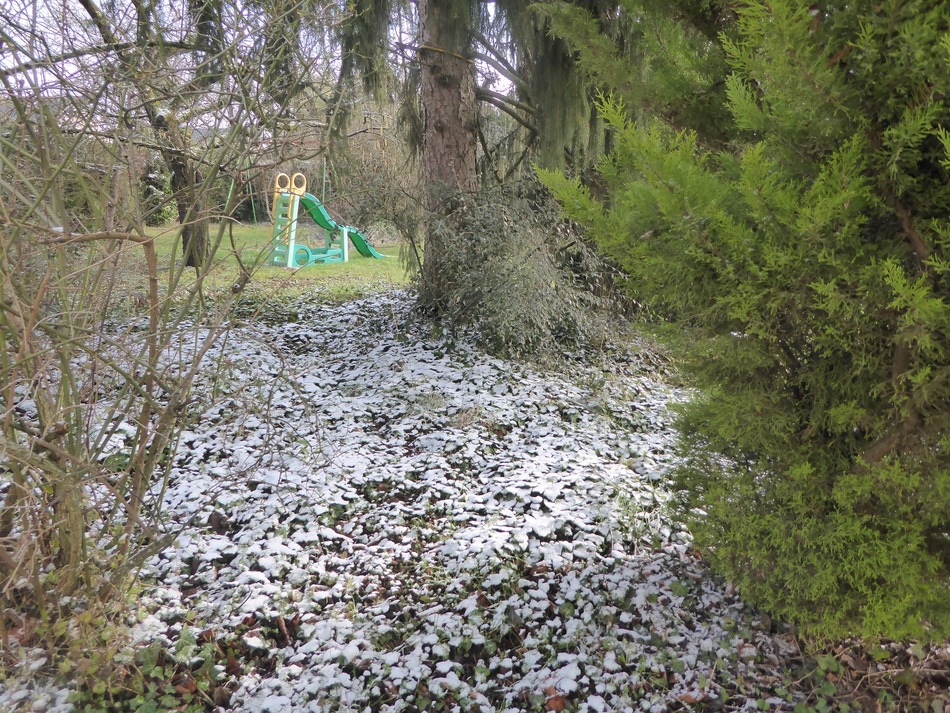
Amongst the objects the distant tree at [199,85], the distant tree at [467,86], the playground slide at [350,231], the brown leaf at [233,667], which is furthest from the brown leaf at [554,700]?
the playground slide at [350,231]

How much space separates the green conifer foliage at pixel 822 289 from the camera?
157cm

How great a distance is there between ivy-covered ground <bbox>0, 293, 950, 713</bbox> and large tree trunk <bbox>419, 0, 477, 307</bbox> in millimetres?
1863

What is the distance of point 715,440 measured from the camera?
225cm

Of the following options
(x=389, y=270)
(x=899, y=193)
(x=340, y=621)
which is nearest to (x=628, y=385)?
(x=340, y=621)

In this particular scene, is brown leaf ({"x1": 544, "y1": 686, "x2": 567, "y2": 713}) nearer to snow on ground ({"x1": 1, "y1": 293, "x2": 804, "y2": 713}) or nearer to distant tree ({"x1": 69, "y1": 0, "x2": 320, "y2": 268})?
snow on ground ({"x1": 1, "y1": 293, "x2": 804, "y2": 713})

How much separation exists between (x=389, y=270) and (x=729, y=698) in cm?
936

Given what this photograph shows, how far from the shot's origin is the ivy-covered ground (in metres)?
2.18

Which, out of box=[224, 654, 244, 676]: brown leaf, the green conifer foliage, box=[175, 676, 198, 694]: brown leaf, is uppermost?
the green conifer foliage

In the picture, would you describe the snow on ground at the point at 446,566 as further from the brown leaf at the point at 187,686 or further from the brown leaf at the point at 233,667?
the brown leaf at the point at 187,686

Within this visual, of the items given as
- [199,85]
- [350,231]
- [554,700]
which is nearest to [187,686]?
[554,700]

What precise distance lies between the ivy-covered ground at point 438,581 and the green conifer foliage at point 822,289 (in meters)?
0.40

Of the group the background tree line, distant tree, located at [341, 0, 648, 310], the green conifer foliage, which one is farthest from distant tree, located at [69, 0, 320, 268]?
distant tree, located at [341, 0, 648, 310]

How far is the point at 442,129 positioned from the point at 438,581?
14.5 ft

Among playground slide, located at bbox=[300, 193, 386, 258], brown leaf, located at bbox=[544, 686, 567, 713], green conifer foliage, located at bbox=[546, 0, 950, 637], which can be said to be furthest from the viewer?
playground slide, located at bbox=[300, 193, 386, 258]
